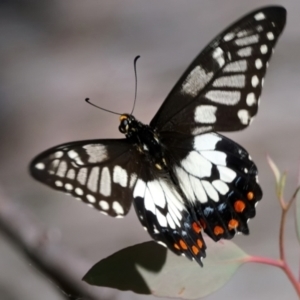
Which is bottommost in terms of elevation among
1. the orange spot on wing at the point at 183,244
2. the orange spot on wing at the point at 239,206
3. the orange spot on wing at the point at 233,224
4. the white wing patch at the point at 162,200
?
the orange spot on wing at the point at 233,224

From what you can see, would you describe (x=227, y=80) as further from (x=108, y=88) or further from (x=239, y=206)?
(x=108, y=88)

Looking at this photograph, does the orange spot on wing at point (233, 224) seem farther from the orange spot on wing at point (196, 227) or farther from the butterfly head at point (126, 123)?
the butterfly head at point (126, 123)

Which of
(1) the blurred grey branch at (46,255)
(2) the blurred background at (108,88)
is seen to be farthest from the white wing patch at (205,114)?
(2) the blurred background at (108,88)

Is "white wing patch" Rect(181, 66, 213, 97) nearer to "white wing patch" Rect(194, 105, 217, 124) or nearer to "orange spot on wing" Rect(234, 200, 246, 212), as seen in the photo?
"white wing patch" Rect(194, 105, 217, 124)

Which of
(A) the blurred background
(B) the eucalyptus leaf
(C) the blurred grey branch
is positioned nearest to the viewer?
(B) the eucalyptus leaf

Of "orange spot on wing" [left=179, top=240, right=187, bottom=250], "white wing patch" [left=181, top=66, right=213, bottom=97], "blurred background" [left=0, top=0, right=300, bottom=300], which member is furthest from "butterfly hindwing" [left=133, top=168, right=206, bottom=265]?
"blurred background" [left=0, top=0, right=300, bottom=300]

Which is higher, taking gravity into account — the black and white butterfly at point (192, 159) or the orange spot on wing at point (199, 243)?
the black and white butterfly at point (192, 159)

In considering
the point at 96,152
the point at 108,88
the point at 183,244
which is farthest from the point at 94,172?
the point at 108,88
